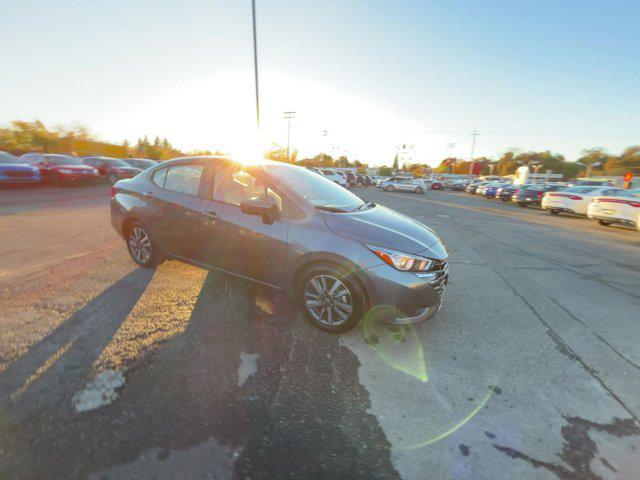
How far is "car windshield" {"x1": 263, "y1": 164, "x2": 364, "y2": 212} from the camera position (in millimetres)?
3465

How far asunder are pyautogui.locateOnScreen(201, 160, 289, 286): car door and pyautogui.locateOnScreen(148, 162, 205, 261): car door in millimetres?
176

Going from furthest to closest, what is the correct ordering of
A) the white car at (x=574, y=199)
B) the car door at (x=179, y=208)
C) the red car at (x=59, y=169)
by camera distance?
the white car at (x=574, y=199)
the red car at (x=59, y=169)
the car door at (x=179, y=208)

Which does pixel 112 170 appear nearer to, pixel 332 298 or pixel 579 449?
pixel 332 298

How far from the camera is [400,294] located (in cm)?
284

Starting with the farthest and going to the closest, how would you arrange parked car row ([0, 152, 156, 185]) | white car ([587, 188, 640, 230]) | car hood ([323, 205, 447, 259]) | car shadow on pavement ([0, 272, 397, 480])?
parked car row ([0, 152, 156, 185])
white car ([587, 188, 640, 230])
car hood ([323, 205, 447, 259])
car shadow on pavement ([0, 272, 397, 480])

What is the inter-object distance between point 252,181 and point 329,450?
266cm

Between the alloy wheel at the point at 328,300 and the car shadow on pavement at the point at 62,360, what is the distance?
6.06ft

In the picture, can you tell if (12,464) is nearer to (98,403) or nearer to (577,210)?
(98,403)

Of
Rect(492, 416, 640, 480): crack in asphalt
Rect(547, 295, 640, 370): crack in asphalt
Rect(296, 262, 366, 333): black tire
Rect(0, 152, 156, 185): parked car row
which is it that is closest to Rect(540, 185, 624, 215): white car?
Rect(547, 295, 640, 370): crack in asphalt

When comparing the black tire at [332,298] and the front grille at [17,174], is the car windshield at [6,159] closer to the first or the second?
the front grille at [17,174]

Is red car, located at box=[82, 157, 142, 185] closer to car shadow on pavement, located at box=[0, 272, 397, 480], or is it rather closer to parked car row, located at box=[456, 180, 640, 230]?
car shadow on pavement, located at box=[0, 272, 397, 480]

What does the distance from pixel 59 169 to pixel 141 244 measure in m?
13.5

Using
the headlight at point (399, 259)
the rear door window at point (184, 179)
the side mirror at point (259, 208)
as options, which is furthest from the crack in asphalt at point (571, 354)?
the rear door window at point (184, 179)

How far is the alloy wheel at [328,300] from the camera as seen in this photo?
9.81 feet
